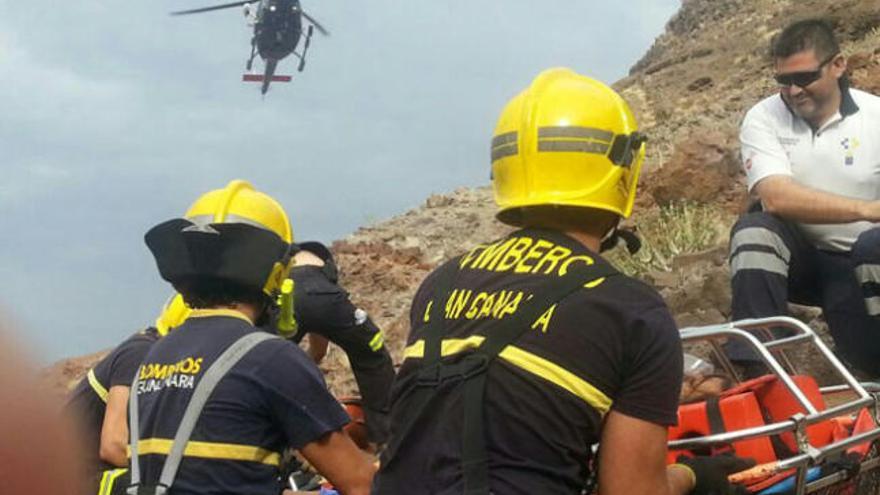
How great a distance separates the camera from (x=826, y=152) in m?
5.93

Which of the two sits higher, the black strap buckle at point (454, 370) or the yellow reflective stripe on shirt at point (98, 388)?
the black strap buckle at point (454, 370)

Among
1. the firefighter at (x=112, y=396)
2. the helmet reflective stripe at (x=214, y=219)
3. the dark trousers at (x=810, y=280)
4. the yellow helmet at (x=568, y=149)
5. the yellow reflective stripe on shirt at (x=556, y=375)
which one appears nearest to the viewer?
the yellow reflective stripe on shirt at (x=556, y=375)

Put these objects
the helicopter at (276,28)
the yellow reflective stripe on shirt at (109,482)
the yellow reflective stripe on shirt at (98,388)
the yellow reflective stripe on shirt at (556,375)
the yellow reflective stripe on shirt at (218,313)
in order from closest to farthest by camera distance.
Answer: the yellow reflective stripe on shirt at (556,375) < the yellow reflective stripe on shirt at (109,482) < the yellow reflective stripe on shirt at (218,313) < the yellow reflective stripe on shirt at (98,388) < the helicopter at (276,28)

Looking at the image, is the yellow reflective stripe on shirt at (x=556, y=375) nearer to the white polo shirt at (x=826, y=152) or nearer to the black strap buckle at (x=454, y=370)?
the black strap buckle at (x=454, y=370)

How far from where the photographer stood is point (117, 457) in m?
4.34

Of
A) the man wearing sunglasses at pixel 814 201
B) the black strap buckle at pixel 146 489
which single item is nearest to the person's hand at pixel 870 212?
the man wearing sunglasses at pixel 814 201

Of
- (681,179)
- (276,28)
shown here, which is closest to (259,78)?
(276,28)

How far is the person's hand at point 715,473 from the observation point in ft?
10.4

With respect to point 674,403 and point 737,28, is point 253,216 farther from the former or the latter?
point 737,28

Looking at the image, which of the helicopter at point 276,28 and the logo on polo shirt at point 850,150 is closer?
the logo on polo shirt at point 850,150

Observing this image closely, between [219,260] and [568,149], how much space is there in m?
1.28

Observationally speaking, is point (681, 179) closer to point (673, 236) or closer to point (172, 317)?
point (673, 236)

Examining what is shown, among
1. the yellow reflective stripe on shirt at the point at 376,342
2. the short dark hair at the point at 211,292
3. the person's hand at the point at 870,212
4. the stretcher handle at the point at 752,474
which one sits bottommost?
the yellow reflective stripe on shirt at the point at 376,342

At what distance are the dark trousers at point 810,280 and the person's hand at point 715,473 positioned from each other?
223 cm
